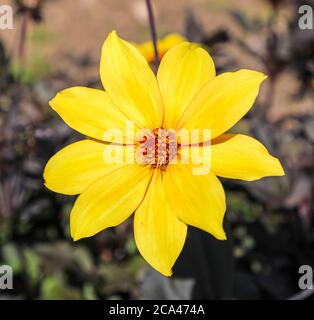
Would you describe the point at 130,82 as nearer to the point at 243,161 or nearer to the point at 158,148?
the point at 158,148

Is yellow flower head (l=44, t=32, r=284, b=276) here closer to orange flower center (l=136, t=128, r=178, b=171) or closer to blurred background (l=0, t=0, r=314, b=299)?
orange flower center (l=136, t=128, r=178, b=171)

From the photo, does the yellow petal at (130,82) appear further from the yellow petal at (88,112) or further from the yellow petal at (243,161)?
the yellow petal at (243,161)

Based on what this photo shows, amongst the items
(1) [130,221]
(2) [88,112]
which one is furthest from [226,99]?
(1) [130,221]

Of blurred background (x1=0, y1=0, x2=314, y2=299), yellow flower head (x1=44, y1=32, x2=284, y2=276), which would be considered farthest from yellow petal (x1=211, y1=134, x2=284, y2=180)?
blurred background (x1=0, y1=0, x2=314, y2=299)

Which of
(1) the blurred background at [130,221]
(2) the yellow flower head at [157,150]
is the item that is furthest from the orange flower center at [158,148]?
(1) the blurred background at [130,221]

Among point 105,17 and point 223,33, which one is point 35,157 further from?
point 105,17

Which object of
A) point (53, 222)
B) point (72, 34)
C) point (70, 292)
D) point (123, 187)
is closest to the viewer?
point (123, 187)

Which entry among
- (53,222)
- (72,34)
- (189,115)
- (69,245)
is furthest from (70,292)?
(72,34)
